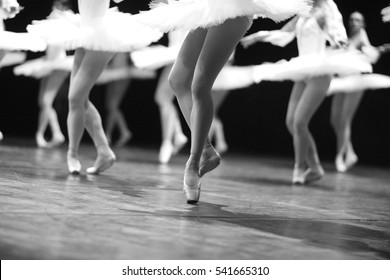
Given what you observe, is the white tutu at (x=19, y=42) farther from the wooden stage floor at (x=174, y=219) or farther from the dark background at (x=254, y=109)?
the dark background at (x=254, y=109)

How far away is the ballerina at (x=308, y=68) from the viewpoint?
5.43 meters

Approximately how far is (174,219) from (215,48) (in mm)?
886

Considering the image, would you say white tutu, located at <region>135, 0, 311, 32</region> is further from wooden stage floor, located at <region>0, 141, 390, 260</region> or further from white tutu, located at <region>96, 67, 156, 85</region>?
white tutu, located at <region>96, 67, 156, 85</region>

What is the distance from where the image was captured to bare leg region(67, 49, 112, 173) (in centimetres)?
457

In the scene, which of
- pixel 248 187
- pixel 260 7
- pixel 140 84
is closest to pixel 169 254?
pixel 260 7

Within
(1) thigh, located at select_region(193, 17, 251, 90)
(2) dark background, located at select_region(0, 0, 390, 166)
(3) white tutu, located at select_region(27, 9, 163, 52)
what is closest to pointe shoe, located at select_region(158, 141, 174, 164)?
(3) white tutu, located at select_region(27, 9, 163, 52)

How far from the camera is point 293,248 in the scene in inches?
100

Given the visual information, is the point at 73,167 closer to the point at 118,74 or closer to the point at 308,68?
the point at 308,68

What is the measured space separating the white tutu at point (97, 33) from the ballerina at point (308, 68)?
1008 millimetres

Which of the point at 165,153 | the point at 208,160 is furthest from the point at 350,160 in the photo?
the point at 208,160

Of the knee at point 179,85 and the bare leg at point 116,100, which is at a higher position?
the knee at point 179,85

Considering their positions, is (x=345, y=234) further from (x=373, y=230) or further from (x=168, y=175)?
(x=168, y=175)

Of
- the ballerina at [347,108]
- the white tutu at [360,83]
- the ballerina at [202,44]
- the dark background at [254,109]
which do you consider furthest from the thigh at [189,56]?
the dark background at [254,109]

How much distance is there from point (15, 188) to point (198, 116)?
1.02 m
